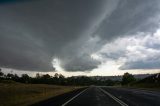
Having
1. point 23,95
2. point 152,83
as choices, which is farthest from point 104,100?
point 152,83

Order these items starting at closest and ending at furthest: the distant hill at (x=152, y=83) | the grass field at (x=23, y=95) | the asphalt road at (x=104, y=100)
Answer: the asphalt road at (x=104, y=100) → the grass field at (x=23, y=95) → the distant hill at (x=152, y=83)

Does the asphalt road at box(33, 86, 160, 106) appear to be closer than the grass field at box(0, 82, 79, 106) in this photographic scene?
Yes

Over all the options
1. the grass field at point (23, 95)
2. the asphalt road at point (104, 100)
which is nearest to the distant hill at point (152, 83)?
the grass field at point (23, 95)

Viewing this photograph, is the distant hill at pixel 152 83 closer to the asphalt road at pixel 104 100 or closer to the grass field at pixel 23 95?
the grass field at pixel 23 95

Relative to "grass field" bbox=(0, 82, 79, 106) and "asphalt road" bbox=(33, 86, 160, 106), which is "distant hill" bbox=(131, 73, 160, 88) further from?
"asphalt road" bbox=(33, 86, 160, 106)

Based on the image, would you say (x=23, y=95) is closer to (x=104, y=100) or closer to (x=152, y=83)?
(x=104, y=100)

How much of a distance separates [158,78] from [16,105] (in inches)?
4320

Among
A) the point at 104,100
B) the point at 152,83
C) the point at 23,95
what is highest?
the point at 152,83

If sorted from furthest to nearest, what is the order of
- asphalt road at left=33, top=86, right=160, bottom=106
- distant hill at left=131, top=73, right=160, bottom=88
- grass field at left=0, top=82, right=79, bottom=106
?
distant hill at left=131, top=73, right=160, bottom=88 < grass field at left=0, top=82, right=79, bottom=106 < asphalt road at left=33, top=86, right=160, bottom=106

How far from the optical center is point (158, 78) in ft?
411

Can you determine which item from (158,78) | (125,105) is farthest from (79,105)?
(158,78)

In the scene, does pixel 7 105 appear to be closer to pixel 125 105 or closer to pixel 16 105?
pixel 16 105

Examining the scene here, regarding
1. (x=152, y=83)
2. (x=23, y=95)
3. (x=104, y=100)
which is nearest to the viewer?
(x=104, y=100)

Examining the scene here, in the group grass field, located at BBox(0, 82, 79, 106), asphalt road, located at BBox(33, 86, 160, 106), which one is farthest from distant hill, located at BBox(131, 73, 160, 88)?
asphalt road, located at BBox(33, 86, 160, 106)
